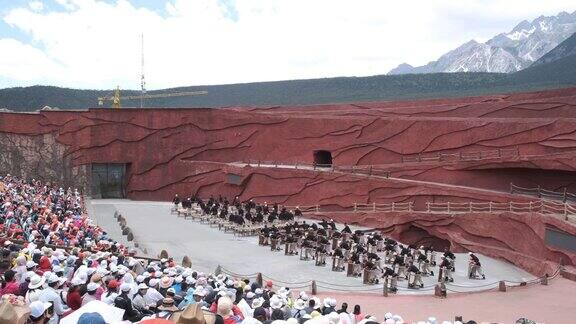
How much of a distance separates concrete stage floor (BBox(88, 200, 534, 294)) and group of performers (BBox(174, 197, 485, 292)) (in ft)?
1.11

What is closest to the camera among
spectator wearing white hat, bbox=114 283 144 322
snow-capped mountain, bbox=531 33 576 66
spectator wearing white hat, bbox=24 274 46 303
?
spectator wearing white hat, bbox=114 283 144 322

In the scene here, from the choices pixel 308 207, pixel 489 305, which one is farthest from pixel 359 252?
pixel 308 207

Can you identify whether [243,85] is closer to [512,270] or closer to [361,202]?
[361,202]

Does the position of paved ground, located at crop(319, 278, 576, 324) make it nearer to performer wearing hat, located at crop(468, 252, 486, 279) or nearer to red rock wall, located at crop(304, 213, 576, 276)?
performer wearing hat, located at crop(468, 252, 486, 279)

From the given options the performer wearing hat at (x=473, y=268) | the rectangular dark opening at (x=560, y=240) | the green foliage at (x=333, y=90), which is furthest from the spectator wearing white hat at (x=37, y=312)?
the green foliage at (x=333, y=90)

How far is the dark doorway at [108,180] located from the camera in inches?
1441

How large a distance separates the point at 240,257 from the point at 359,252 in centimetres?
429

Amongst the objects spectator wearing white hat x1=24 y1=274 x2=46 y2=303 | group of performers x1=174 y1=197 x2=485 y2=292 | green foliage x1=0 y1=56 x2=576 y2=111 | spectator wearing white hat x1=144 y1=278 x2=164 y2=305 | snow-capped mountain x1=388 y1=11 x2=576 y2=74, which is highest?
snow-capped mountain x1=388 y1=11 x2=576 y2=74

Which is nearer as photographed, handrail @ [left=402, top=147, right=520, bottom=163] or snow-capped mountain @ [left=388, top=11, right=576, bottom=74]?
handrail @ [left=402, top=147, right=520, bottom=163]

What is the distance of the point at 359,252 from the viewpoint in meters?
18.6

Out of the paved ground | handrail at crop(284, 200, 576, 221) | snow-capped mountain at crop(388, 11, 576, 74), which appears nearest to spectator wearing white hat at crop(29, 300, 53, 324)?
the paved ground

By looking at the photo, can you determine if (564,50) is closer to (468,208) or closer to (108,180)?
(468,208)

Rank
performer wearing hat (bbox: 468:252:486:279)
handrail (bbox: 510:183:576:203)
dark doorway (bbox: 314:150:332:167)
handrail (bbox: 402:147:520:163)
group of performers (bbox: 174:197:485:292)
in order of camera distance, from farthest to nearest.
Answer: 1. dark doorway (bbox: 314:150:332:167)
2. handrail (bbox: 402:147:520:163)
3. handrail (bbox: 510:183:576:203)
4. performer wearing hat (bbox: 468:252:486:279)
5. group of performers (bbox: 174:197:485:292)

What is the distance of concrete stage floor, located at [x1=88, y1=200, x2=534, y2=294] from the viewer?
1714 centimetres
